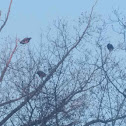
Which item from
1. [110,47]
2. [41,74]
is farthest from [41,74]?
[110,47]

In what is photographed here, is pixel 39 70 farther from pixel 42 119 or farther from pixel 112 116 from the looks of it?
pixel 112 116

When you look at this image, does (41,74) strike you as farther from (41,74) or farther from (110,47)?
(110,47)

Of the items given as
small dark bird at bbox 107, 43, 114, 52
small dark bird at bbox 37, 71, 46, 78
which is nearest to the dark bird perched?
small dark bird at bbox 37, 71, 46, 78

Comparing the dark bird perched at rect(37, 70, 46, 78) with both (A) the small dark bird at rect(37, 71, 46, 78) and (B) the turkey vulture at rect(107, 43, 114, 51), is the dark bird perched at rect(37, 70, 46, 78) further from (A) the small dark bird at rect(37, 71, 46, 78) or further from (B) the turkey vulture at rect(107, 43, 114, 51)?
(B) the turkey vulture at rect(107, 43, 114, 51)

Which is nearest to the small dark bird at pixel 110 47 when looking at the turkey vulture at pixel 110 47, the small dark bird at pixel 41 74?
the turkey vulture at pixel 110 47

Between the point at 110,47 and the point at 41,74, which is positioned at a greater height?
the point at 110,47

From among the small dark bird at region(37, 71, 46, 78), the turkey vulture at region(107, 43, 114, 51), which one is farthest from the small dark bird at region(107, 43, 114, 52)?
the small dark bird at region(37, 71, 46, 78)

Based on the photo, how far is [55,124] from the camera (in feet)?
44.6

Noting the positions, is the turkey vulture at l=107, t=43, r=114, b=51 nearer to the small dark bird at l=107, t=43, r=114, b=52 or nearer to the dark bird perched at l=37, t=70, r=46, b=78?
the small dark bird at l=107, t=43, r=114, b=52

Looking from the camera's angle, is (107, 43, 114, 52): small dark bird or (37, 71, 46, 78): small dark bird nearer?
(37, 71, 46, 78): small dark bird

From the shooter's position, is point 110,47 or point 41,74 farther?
point 110,47

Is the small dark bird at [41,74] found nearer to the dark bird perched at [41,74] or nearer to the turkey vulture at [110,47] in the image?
the dark bird perched at [41,74]

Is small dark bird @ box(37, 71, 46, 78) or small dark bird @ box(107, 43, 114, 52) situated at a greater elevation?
small dark bird @ box(107, 43, 114, 52)

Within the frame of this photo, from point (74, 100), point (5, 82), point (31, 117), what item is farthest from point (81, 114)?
point (5, 82)
